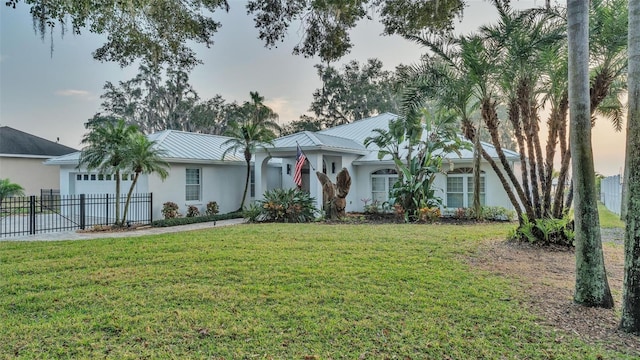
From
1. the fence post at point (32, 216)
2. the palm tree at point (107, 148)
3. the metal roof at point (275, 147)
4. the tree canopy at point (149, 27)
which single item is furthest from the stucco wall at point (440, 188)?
the fence post at point (32, 216)

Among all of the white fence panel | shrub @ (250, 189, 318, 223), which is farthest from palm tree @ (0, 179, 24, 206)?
the white fence panel

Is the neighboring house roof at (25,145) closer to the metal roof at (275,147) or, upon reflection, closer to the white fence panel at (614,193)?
the metal roof at (275,147)

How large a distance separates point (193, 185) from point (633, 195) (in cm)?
1601

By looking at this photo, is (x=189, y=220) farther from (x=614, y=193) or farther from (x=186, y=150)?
(x=614, y=193)

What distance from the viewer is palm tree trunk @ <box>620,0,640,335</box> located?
410 centimetres

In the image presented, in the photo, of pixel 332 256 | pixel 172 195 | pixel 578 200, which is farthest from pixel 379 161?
pixel 578 200

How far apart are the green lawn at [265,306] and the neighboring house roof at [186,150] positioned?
315 inches

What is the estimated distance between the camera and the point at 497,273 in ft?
21.9

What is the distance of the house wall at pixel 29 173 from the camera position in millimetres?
22516

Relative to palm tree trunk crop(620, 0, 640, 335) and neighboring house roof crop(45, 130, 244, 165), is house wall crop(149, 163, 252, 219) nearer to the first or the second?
neighboring house roof crop(45, 130, 244, 165)

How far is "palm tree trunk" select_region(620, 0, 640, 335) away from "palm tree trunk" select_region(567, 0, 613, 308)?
73 centimetres

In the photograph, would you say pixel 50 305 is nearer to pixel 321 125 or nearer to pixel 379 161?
pixel 379 161

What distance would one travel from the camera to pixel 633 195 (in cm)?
413

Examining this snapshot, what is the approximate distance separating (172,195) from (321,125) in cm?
2167
